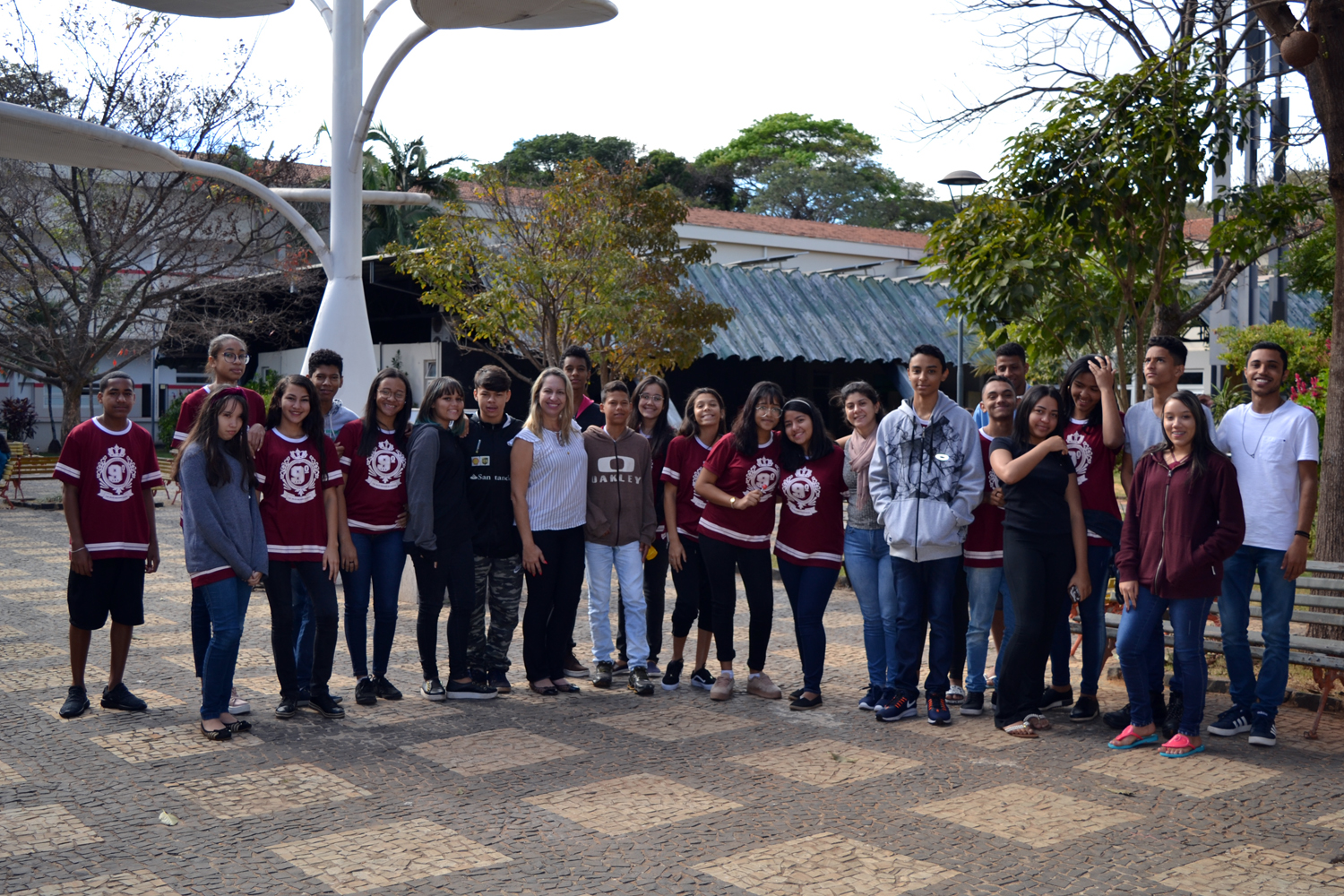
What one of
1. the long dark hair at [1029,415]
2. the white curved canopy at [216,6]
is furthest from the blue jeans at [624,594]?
the white curved canopy at [216,6]

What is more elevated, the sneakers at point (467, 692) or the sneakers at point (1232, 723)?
the sneakers at point (1232, 723)

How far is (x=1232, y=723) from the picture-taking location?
5.75 m

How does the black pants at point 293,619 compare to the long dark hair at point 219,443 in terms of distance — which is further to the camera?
the black pants at point 293,619

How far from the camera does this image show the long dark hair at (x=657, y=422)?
23.6ft

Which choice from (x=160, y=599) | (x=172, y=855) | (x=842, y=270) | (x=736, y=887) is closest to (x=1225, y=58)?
(x=736, y=887)

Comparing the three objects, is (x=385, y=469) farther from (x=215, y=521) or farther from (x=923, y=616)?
(x=923, y=616)

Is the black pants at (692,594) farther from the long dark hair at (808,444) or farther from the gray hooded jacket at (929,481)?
the gray hooded jacket at (929,481)

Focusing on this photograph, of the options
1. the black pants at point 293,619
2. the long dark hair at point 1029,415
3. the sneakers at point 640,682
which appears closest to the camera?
the long dark hair at point 1029,415

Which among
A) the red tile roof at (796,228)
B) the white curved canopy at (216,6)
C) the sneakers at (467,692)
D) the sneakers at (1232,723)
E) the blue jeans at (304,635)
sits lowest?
the sneakers at (467,692)

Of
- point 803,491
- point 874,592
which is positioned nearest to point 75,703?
point 803,491

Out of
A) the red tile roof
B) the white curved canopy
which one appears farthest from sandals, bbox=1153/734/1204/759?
the red tile roof

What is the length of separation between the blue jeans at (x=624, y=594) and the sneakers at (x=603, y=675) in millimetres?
21

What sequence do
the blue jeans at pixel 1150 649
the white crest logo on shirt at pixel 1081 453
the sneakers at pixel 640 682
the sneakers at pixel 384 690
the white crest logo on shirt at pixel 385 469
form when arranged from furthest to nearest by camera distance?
the sneakers at pixel 640 682 < the sneakers at pixel 384 690 < the white crest logo on shirt at pixel 385 469 < the white crest logo on shirt at pixel 1081 453 < the blue jeans at pixel 1150 649

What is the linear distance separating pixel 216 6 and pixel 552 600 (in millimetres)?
5536
